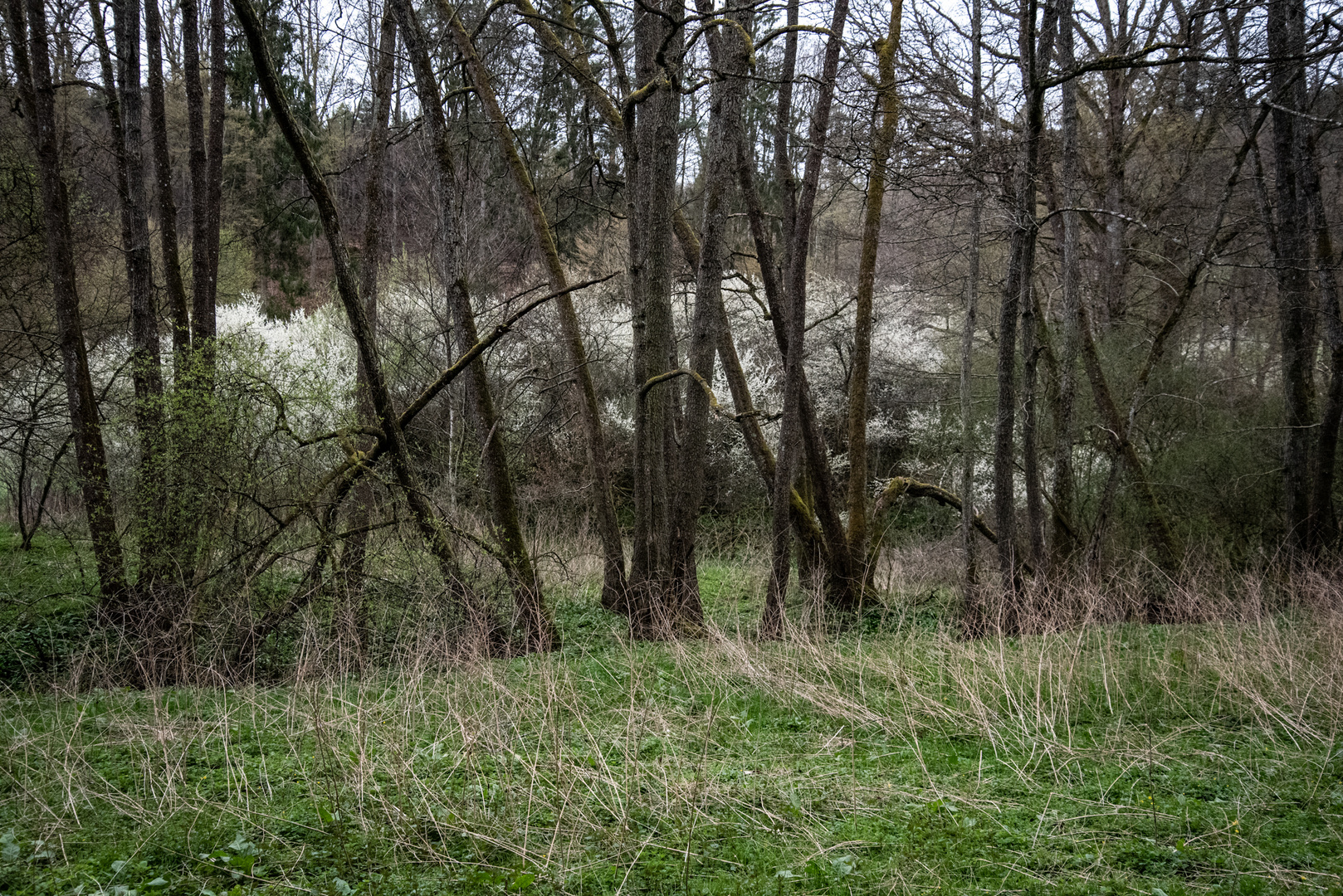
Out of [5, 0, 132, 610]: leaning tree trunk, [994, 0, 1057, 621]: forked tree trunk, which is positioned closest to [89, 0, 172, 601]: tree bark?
[5, 0, 132, 610]: leaning tree trunk

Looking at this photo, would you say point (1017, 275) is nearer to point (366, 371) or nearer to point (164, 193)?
point (366, 371)

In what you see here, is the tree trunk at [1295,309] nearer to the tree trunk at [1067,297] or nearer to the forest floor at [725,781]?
the tree trunk at [1067,297]

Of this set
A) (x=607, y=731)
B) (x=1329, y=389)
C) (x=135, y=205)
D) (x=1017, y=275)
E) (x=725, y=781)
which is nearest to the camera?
(x=725, y=781)

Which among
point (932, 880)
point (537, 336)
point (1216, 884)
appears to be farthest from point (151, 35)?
point (1216, 884)

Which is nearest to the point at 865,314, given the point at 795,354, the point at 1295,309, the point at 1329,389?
the point at 795,354

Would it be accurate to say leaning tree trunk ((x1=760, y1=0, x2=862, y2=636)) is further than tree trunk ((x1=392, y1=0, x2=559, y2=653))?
Yes

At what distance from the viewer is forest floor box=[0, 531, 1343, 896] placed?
315 centimetres

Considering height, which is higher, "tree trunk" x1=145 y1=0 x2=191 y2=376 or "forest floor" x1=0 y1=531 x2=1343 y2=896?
"tree trunk" x1=145 y1=0 x2=191 y2=376

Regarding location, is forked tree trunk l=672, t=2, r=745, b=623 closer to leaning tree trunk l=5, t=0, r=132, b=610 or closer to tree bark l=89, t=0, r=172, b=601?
tree bark l=89, t=0, r=172, b=601

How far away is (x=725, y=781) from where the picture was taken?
13.1 ft

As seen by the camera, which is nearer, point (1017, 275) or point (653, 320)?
point (1017, 275)

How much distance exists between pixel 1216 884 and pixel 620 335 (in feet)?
52.8

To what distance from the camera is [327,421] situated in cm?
1289

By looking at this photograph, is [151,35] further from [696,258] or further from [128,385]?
[128,385]
